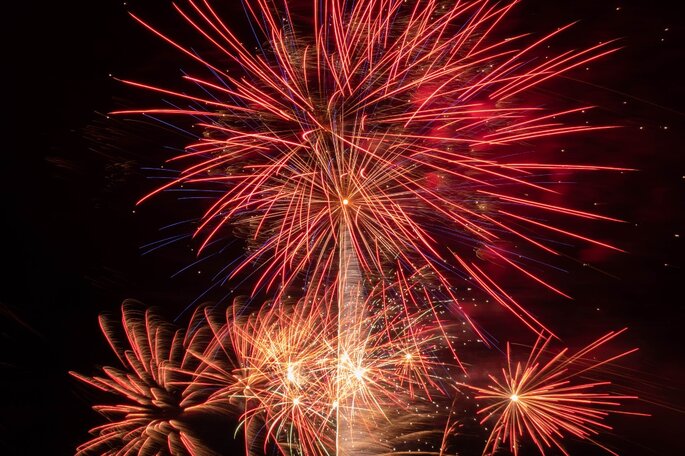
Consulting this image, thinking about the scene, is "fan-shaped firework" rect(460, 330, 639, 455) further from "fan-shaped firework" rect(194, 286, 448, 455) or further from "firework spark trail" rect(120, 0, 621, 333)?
"firework spark trail" rect(120, 0, 621, 333)

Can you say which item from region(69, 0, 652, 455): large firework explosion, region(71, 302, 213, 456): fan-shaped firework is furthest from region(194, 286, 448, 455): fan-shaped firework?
region(71, 302, 213, 456): fan-shaped firework

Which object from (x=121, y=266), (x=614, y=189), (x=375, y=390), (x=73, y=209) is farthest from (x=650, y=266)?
(x=73, y=209)

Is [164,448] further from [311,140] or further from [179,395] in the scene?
[311,140]

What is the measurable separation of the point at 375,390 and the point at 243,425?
125cm

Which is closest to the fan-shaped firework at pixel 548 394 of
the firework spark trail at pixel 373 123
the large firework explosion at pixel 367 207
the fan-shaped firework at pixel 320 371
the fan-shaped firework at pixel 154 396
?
the large firework explosion at pixel 367 207

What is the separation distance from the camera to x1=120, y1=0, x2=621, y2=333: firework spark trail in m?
3.25

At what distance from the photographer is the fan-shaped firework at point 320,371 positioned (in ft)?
12.6

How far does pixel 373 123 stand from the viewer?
3400 mm

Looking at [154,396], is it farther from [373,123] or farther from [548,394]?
[548,394]

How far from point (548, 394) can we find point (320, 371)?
1773 mm

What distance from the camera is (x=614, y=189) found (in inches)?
151

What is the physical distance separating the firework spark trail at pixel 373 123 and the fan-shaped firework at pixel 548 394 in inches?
43.6

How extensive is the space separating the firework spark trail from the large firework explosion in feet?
0.05

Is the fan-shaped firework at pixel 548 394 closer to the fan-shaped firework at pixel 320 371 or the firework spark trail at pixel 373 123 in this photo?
the fan-shaped firework at pixel 320 371
